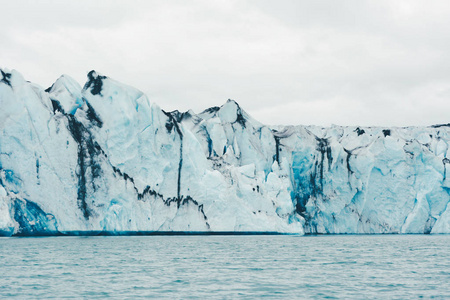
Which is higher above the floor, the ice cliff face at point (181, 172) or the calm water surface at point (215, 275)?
the ice cliff face at point (181, 172)

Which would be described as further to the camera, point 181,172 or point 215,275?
point 181,172

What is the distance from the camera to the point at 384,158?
49.6m

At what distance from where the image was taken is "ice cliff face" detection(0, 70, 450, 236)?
32719mm

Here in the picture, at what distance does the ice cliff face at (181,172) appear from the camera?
32.7 metres

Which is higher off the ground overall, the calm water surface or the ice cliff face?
the ice cliff face

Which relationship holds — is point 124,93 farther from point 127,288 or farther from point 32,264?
point 127,288

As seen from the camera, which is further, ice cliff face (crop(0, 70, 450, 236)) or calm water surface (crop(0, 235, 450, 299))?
ice cliff face (crop(0, 70, 450, 236))

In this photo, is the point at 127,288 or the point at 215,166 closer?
the point at 127,288

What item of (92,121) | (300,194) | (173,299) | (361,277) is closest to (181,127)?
(92,121)

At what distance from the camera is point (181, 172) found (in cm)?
3803

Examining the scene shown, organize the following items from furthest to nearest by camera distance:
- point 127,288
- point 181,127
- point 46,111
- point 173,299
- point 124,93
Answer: point 181,127
point 124,93
point 46,111
point 127,288
point 173,299

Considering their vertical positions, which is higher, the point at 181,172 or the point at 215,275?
the point at 181,172

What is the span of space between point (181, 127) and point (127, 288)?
2493 cm

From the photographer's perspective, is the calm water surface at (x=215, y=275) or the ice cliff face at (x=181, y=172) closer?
the calm water surface at (x=215, y=275)
